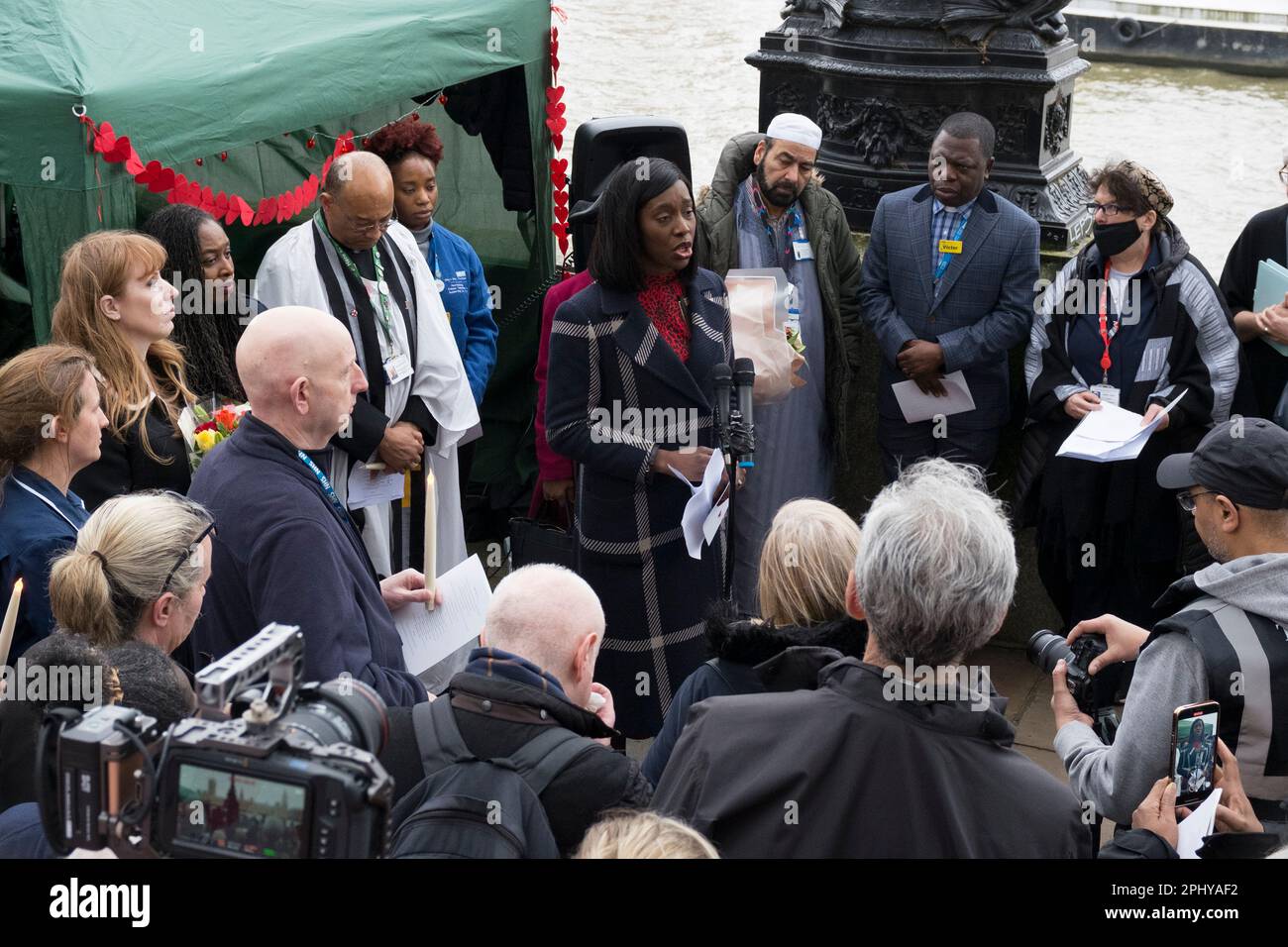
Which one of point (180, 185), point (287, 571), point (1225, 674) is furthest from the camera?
point (180, 185)

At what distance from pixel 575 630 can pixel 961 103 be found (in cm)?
385

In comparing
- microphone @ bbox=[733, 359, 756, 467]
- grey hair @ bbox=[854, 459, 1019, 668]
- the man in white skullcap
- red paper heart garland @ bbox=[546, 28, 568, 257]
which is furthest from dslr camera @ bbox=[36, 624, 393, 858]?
red paper heart garland @ bbox=[546, 28, 568, 257]

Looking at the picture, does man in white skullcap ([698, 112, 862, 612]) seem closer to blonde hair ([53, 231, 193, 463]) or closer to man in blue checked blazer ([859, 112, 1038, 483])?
man in blue checked blazer ([859, 112, 1038, 483])

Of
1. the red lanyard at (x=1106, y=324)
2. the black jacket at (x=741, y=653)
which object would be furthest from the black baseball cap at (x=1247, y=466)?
the red lanyard at (x=1106, y=324)

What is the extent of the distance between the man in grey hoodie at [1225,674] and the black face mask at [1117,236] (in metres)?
2.03

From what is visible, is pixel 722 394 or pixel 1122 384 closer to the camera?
pixel 722 394

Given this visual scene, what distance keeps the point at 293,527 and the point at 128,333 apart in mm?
1343

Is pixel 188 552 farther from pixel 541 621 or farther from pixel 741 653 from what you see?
pixel 741 653

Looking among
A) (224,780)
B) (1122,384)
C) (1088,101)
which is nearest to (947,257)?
(1122,384)

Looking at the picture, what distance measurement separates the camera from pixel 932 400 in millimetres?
5449

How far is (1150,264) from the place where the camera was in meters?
5.02

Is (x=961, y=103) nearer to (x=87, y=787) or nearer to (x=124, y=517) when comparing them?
(x=124, y=517)

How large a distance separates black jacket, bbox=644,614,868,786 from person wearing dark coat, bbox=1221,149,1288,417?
2958 mm

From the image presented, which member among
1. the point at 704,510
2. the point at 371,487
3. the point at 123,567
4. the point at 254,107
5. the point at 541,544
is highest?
the point at 254,107
